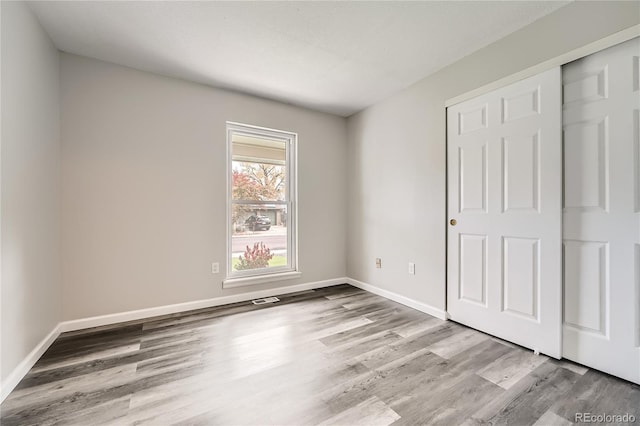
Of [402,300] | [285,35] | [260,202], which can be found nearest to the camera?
[285,35]

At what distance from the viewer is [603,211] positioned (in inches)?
68.2

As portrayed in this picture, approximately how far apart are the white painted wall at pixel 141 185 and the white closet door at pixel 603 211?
2.92 meters

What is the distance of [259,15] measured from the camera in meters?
1.94

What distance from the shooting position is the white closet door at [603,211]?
1.63 metres

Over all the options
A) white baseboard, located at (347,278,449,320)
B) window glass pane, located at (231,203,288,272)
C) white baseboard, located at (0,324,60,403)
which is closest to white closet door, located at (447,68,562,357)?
white baseboard, located at (347,278,449,320)

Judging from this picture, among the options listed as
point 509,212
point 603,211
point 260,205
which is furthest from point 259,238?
point 603,211

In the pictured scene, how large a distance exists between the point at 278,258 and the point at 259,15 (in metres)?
2.66

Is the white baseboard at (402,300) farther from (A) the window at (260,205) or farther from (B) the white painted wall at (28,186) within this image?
(B) the white painted wall at (28,186)

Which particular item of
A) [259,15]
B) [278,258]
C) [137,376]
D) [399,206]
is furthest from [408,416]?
[259,15]

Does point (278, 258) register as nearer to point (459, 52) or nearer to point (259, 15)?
point (259, 15)

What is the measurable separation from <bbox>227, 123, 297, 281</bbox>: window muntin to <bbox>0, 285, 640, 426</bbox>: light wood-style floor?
3.26ft

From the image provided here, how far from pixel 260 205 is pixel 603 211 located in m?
3.14

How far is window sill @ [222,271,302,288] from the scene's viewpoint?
3129 mm

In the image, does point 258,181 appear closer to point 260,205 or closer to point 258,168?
point 258,168
